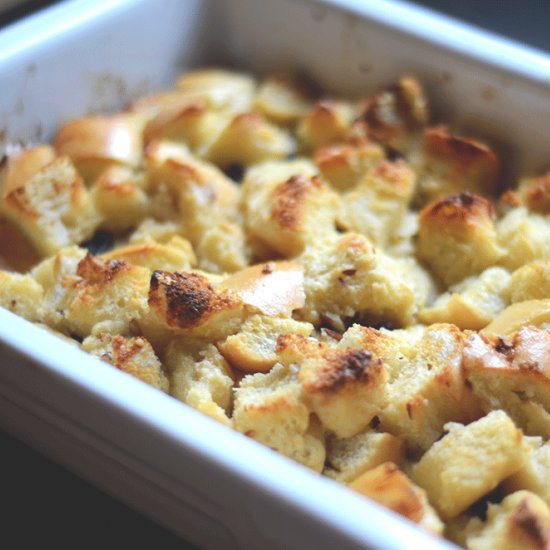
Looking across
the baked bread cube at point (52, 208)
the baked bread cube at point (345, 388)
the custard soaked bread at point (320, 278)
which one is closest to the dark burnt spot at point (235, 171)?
the custard soaked bread at point (320, 278)

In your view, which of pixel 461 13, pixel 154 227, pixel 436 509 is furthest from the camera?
pixel 461 13

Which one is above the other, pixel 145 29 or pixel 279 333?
pixel 145 29

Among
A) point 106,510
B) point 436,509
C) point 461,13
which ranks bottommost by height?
point 106,510

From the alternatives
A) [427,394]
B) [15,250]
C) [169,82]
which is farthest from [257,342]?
[169,82]

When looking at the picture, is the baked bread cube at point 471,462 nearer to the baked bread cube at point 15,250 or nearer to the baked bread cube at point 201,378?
the baked bread cube at point 201,378

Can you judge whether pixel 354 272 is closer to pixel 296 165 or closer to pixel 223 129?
pixel 296 165

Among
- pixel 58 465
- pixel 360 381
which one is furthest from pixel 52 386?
pixel 360 381
